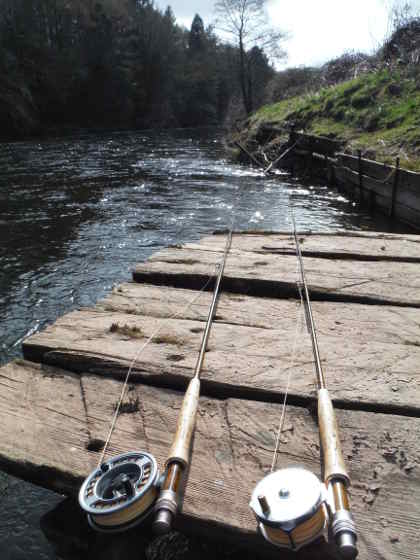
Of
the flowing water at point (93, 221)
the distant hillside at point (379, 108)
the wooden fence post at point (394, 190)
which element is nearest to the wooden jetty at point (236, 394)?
the flowing water at point (93, 221)

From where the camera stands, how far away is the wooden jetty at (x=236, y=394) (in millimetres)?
1750

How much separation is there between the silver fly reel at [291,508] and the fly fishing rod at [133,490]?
32 centimetres

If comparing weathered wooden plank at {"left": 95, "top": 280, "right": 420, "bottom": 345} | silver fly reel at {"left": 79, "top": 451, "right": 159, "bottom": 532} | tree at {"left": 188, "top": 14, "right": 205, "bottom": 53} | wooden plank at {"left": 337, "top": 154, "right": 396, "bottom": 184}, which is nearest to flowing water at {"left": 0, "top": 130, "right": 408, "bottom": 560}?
wooden plank at {"left": 337, "top": 154, "right": 396, "bottom": 184}

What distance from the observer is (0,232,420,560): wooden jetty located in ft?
5.74

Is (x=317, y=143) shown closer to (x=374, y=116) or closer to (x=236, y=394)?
(x=374, y=116)

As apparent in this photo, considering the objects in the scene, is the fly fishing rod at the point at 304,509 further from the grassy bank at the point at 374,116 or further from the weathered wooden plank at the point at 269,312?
the grassy bank at the point at 374,116

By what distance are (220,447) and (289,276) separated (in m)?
2.47

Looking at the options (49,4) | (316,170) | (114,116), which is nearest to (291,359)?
(316,170)

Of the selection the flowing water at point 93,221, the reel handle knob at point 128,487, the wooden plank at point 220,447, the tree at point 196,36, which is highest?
the tree at point 196,36

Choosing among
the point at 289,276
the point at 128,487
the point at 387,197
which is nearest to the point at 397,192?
the point at 387,197

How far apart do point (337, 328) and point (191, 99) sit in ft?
206

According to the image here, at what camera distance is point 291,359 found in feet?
8.86

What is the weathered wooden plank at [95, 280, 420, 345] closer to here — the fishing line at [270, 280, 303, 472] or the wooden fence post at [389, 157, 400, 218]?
the fishing line at [270, 280, 303, 472]

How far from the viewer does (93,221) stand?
978 cm
